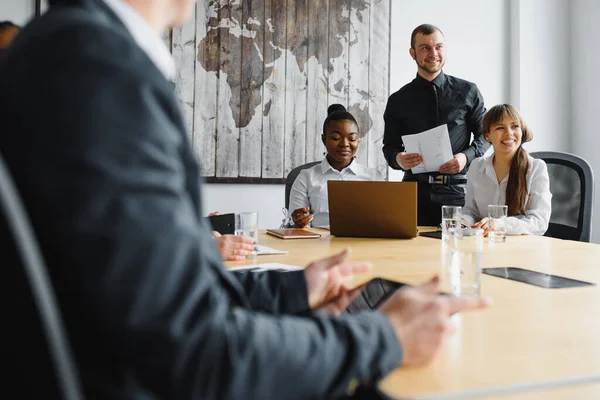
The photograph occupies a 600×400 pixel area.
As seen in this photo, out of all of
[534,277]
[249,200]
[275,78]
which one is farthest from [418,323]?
[275,78]

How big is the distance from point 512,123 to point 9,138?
2520mm

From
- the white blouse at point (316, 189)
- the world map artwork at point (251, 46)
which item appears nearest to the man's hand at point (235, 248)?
the white blouse at point (316, 189)

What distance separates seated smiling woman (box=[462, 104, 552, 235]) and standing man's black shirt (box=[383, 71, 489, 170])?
52 cm

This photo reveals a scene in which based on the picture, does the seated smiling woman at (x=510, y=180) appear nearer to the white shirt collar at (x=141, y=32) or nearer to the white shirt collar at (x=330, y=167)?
the white shirt collar at (x=330, y=167)

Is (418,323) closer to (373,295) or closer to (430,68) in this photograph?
(373,295)

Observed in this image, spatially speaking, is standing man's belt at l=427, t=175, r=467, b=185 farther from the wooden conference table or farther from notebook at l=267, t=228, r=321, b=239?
the wooden conference table

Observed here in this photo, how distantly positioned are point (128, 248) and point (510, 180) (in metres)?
2.36

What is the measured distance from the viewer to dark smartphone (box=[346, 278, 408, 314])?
2.88ft

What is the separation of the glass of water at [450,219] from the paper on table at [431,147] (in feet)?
2.63

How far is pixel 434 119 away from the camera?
10.8 ft

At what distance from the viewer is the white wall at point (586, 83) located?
158 inches

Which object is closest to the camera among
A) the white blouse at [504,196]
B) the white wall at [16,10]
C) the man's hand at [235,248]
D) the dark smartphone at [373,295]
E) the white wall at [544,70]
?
the dark smartphone at [373,295]

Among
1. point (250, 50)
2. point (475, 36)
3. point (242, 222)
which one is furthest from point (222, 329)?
point (475, 36)

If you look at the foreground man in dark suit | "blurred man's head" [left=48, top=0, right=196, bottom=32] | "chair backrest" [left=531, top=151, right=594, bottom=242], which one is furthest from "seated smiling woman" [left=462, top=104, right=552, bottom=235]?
the foreground man in dark suit
